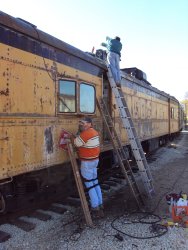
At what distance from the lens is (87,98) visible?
20.7 feet

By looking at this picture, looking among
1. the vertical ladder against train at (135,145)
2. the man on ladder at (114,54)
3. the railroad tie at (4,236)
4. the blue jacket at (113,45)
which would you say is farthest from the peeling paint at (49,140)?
the blue jacket at (113,45)

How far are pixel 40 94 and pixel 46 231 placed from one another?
2172 mm

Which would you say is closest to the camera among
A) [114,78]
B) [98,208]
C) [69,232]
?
[69,232]

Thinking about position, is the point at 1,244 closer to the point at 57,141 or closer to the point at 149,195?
the point at 57,141

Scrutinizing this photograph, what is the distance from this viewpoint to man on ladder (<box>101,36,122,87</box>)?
699 cm

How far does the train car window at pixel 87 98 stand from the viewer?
20.0 ft

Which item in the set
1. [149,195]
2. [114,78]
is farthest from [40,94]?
[149,195]

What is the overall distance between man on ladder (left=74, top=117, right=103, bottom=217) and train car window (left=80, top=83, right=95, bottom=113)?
2.62 ft

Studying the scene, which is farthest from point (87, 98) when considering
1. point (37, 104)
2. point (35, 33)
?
point (35, 33)

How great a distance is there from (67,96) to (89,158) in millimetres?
1251

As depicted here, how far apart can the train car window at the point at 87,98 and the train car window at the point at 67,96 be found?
0.93ft

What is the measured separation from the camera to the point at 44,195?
230 inches

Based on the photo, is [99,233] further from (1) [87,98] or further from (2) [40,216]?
(1) [87,98]

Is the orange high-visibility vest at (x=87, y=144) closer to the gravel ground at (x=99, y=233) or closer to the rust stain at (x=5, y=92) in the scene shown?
the gravel ground at (x=99, y=233)
